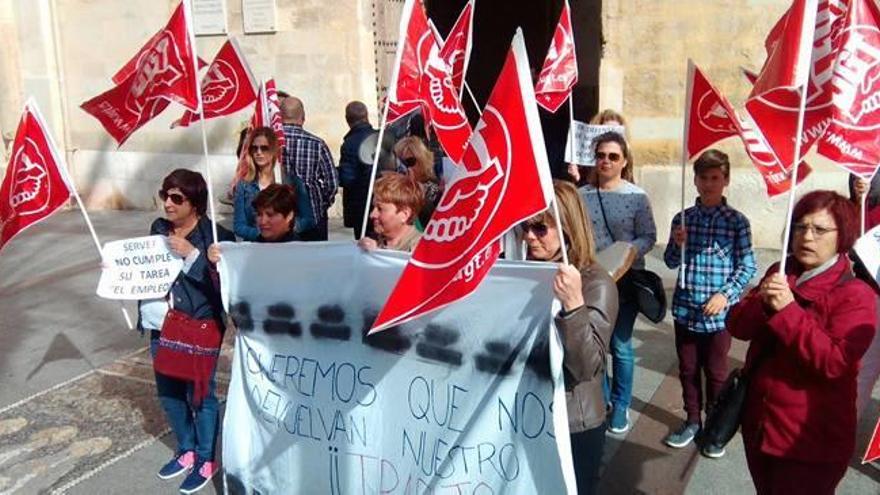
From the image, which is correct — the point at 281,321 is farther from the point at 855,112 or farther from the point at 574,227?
the point at 855,112

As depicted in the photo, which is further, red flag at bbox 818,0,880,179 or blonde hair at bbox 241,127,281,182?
blonde hair at bbox 241,127,281,182

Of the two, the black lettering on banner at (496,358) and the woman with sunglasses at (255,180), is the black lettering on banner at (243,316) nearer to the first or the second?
the black lettering on banner at (496,358)

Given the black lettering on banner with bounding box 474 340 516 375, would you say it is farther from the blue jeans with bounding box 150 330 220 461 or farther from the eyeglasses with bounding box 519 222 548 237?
the blue jeans with bounding box 150 330 220 461

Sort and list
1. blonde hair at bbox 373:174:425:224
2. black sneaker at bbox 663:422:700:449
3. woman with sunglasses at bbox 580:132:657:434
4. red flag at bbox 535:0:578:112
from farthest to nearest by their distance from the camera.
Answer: red flag at bbox 535:0:578:112, woman with sunglasses at bbox 580:132:657:434, black sneaker at bbox 663:422:700:449, blonde hair at bbox 373:174:425:224

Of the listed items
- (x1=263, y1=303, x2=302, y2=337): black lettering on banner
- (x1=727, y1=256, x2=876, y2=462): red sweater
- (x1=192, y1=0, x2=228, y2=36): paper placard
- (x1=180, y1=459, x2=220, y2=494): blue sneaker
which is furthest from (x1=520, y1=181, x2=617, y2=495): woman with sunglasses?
(x1=192, y1=0, x2=228, y2=36): paper placard

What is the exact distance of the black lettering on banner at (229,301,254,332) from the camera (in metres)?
3.30

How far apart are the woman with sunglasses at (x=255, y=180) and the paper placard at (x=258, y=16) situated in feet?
16.6

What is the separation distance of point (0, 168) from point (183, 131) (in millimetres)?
3073

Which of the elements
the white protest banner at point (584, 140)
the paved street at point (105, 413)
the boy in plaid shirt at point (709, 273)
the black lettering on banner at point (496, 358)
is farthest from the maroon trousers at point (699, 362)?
the black lettering on banner at point (496, 358)

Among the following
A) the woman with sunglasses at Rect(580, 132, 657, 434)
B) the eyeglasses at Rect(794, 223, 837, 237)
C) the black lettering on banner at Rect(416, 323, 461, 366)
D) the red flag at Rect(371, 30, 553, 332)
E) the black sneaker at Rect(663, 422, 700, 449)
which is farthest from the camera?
the woman with sunglasses at Rect(580, 132, 657, 434)

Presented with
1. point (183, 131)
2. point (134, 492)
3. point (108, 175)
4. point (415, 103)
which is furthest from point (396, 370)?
point (108, 175)

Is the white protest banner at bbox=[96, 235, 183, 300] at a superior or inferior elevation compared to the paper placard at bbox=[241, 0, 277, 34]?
inferior

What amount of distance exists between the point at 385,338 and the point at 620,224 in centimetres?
171

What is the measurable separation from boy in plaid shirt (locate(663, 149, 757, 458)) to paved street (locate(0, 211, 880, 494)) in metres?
0.31
